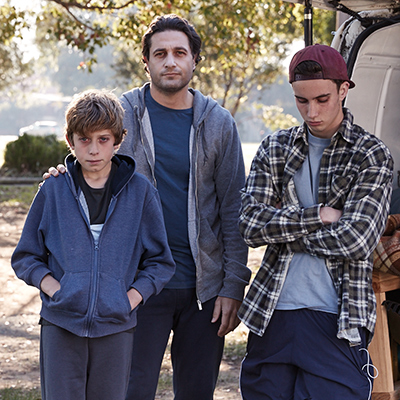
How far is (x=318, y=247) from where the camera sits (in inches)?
106

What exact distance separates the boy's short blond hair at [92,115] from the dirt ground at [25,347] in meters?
2.79

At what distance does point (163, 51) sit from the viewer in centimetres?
324

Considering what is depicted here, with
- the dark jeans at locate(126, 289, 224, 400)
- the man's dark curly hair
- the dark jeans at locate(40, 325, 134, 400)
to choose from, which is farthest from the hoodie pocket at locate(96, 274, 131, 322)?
the man's dark curly hair

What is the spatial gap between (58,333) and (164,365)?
10.9ft

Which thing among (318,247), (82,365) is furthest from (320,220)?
(82,365)

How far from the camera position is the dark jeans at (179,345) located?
3.27m

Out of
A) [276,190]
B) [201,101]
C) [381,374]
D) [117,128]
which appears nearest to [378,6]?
[201,101]

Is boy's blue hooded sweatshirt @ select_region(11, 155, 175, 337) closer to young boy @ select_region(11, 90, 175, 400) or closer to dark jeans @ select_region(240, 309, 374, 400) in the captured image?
young boy @ select_region(11, 90, 175, 400)

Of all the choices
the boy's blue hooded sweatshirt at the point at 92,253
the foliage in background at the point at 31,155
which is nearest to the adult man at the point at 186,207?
the boy's blue hooded sweatshirt at the point at 92,253

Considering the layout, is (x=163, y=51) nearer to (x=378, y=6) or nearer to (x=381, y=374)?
(x=378, y=6)

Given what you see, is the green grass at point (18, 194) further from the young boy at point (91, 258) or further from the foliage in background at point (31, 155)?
the young boy at point (91, 258)

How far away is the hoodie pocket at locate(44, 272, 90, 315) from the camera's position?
2652 millimetres

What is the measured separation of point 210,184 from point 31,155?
61.7 feet

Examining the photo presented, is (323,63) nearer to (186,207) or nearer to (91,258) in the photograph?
(186,207)
